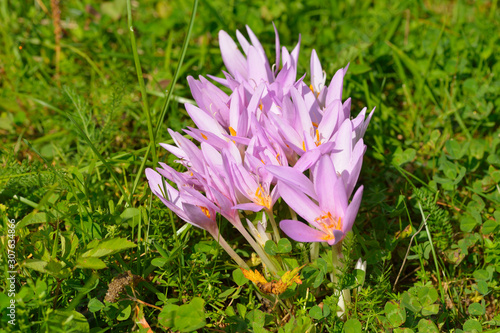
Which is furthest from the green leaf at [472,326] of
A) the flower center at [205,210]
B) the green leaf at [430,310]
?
the flower center at [205,210]

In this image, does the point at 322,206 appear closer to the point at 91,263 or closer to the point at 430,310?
the point at 430,310

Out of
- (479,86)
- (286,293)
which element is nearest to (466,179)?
(479,86)

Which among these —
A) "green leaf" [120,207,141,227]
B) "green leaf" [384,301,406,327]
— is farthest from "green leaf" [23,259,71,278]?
"green leaf" [384,301,406,327]

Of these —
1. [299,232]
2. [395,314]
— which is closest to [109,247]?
[299,232]

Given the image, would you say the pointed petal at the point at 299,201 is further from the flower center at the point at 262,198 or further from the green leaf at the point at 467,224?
the green leaf at the point at 467,224

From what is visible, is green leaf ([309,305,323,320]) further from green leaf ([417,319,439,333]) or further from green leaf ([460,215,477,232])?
green leaf ([460,215,477,232])

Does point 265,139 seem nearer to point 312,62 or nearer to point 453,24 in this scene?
point 312,62
